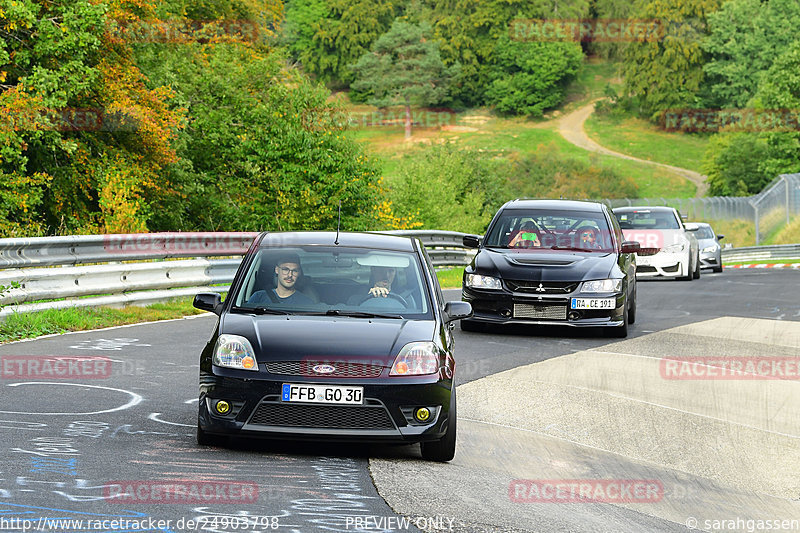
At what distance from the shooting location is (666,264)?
87.5 ft

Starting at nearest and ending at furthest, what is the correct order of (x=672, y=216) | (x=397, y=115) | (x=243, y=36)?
(x=672, y=216) < (x=243, y=36) < (x=397, y=115)

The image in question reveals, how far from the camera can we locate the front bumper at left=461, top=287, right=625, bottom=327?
14.4m

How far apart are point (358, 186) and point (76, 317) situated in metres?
23.0

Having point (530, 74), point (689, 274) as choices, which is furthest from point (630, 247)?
point (530, 74)

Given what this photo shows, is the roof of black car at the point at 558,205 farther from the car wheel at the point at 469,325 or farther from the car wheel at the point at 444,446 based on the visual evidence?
the car wheel at the point at 444,446

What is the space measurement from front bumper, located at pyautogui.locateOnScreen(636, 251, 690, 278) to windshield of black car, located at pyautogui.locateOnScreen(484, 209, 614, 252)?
10951 millimetres

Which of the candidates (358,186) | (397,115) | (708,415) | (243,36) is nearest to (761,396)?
(708,415)

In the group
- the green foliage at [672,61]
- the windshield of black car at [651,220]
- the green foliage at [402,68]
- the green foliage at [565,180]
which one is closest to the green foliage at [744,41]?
the green foliage at [672,61]

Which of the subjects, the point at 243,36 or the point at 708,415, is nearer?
the point at 708,415

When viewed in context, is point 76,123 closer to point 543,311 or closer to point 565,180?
point 543,311

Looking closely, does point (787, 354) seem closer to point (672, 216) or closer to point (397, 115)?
point (672, 216)

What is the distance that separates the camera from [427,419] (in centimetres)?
730

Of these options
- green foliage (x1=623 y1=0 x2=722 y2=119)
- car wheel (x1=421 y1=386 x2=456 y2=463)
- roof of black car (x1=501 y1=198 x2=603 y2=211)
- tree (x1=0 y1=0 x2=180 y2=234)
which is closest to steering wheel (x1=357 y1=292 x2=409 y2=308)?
car wheel (x1=421 y1=386 x2=456 y2=463)

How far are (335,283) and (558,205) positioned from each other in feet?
27.3
